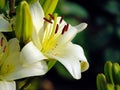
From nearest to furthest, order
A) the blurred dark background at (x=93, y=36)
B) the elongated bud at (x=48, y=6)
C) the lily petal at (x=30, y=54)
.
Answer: the lily petal at (x=30, y=54) → the elongated bud at (x=48, y=6) → the blurred dark background at (x=93, y=36)

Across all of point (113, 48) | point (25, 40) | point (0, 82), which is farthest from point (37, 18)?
point (113, 48)

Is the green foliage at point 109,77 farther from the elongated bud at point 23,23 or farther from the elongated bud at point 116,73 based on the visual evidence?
the elongated bud at point 23,23

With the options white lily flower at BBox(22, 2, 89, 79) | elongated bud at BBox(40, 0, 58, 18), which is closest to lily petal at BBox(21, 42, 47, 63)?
white lily flower at BBox(22, 2, 89, 79)

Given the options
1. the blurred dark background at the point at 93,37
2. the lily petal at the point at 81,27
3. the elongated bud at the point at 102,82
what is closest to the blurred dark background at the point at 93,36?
the blurred dark background at the point at 93,37

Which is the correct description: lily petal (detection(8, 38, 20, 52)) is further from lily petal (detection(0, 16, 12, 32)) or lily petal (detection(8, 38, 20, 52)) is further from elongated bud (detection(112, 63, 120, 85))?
elongated bud (detection(112, 63, 120, 85))

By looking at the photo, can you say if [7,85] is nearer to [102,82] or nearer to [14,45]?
[14,45]

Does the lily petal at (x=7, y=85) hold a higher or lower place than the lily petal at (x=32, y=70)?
lower
